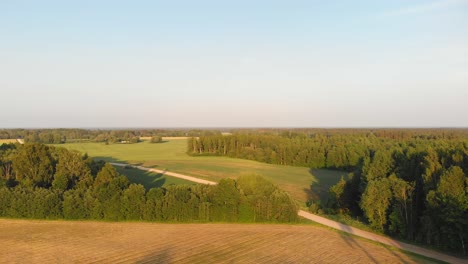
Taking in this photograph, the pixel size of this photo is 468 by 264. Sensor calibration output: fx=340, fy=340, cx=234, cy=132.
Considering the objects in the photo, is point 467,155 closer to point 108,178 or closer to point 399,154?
point 399,154

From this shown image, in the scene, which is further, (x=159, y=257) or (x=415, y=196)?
(x=415, y=196)

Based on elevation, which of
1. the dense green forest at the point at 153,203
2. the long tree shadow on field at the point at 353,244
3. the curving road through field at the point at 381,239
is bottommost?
the curving road through field at the point at 381,239

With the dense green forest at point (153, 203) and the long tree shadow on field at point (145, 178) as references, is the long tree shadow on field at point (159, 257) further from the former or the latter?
the long tree shadow on field at point (145, 178)

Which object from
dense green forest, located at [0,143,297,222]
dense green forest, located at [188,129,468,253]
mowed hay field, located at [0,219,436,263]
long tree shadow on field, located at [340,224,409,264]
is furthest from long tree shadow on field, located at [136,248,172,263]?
dense green forest, located at [188,129,468,253]

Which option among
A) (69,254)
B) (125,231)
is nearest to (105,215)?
(125,231)

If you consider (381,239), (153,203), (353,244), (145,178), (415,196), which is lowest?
(381,239)

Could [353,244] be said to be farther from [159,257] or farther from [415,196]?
[159,257]

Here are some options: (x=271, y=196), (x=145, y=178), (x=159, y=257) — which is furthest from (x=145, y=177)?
(x=159, y=257)

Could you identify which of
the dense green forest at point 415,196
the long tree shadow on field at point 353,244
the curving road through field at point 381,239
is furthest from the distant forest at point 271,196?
the long tree shadow on field at point 353,244
